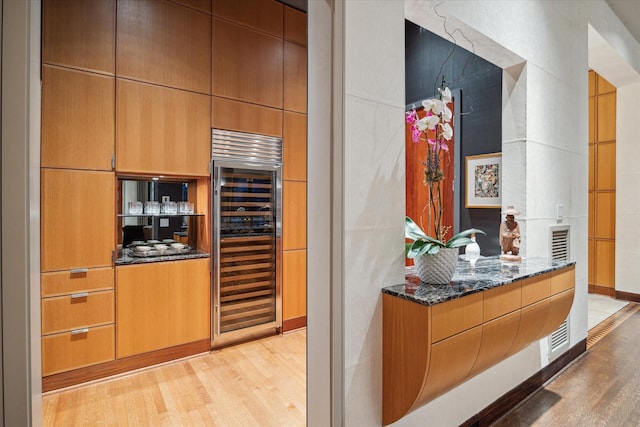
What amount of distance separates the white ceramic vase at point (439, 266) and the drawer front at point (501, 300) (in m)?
0.22

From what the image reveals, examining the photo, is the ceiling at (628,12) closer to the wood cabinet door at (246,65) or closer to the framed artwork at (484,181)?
the framed artwork at (484,181)

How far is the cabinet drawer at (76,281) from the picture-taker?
2582mm

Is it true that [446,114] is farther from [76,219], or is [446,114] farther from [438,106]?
[76,219]

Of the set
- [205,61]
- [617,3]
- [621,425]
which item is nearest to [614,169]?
[617,3]

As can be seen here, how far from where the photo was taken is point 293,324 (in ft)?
12.9

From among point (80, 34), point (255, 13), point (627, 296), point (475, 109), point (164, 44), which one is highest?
point (255, 13)

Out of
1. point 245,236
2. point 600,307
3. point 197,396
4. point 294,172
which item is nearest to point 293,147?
point 294,172

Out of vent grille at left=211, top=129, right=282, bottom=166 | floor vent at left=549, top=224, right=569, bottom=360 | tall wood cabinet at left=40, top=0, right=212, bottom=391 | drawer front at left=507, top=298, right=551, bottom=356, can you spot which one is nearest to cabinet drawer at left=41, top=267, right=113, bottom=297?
tall wood cabinet at left=40, top=0, right=212, bottom=391

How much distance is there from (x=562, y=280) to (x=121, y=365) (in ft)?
11.1

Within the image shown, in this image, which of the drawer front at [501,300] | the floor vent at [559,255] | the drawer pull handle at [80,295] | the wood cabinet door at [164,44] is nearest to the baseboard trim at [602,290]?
the floor vent at [559,255]

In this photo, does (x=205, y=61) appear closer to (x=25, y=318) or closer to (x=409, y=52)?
(x=409, y=52)

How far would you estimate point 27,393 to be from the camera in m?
1.03

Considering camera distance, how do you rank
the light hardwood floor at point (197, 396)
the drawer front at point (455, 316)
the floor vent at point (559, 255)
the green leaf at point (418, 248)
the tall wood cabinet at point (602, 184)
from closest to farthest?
the drawer front at point (455, 316)
the green leaf at point (418, 248)
the light hardwood floor at point (197, 396)
the floor vent at point (559, 255)
the tall wood cabinet at point (602, 184)

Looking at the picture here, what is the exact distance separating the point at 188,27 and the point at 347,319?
302 centimetres
